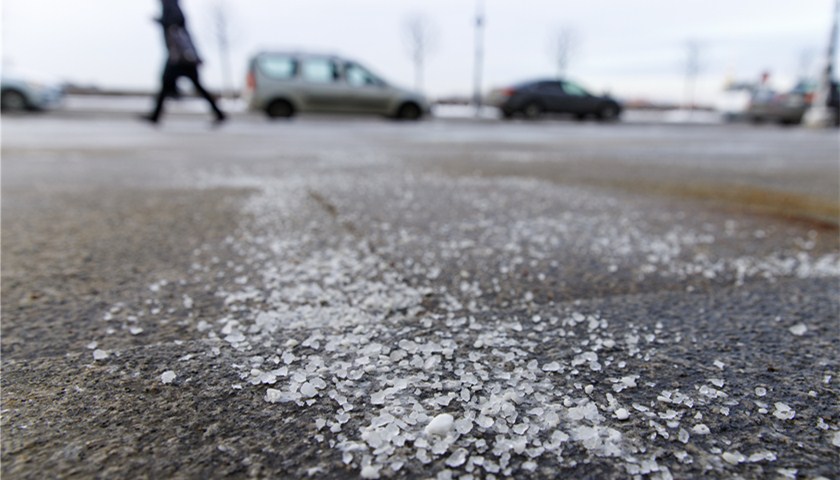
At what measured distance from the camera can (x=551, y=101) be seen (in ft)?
47.4

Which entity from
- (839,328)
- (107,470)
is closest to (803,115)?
(839,328)

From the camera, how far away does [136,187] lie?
260 cm

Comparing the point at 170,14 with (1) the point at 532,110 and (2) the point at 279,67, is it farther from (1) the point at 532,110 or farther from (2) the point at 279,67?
(1) the point at 532,110

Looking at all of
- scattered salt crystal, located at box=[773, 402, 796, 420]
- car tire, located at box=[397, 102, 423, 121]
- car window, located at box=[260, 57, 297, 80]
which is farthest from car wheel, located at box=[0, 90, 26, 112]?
scattered salt crystal, located at box=[773, 402, 796, 420]

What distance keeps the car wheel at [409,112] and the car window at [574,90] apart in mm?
5076

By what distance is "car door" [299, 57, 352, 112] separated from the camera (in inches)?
428

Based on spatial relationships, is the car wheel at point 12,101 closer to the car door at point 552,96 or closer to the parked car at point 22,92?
the parked car at point 22,92

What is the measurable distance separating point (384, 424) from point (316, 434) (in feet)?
0.29

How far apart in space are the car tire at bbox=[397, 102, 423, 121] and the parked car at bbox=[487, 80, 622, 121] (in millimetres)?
3354

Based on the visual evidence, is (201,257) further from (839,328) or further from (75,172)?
(75,172)

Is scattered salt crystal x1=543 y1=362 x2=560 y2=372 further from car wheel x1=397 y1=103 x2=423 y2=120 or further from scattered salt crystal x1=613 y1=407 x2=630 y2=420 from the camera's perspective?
car wheel x1=397 y1=103 x2=423 y2=120

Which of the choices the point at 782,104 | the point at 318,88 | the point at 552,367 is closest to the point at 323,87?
the point at 318,88

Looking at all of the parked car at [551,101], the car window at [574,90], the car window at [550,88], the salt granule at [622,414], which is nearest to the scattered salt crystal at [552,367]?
the salt granule at [622,414]

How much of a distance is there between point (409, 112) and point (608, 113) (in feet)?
21.2
